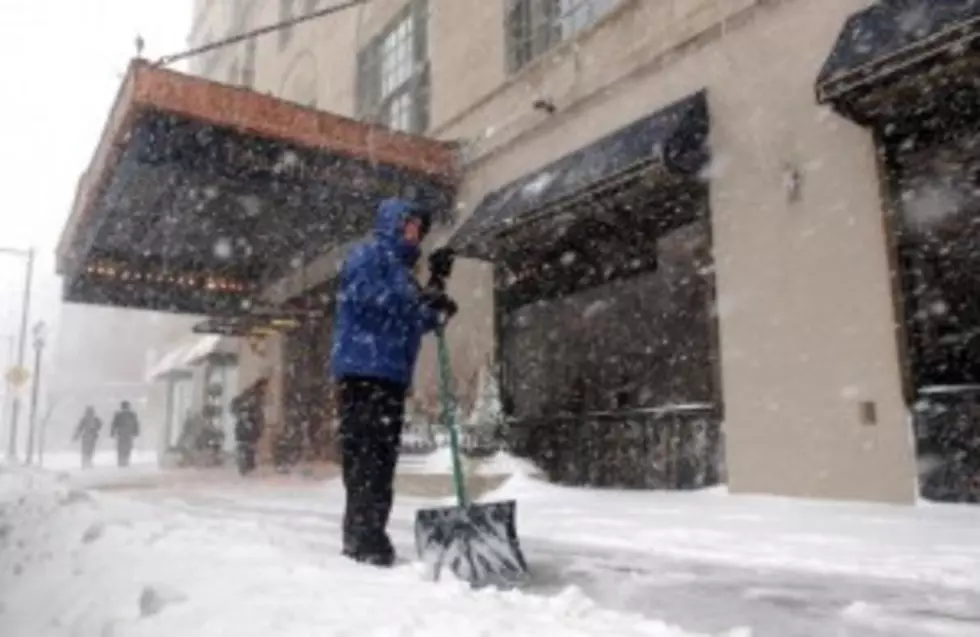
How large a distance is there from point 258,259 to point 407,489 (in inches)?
321

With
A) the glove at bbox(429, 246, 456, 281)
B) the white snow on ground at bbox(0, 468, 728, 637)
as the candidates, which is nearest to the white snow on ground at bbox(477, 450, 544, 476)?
the white snow on ground at bbox(0, 468, 728, 637)

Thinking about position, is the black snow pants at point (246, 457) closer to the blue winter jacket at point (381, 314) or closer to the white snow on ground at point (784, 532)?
the white snow on ground at point (784, 532)

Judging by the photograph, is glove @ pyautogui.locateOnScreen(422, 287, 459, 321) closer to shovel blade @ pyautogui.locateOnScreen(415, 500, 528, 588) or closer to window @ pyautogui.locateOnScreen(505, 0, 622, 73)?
shovel blade @ pyautogui.locateOnScreen(415, 500, 528, 588)

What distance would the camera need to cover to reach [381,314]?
403cm

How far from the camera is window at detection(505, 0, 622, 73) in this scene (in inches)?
407

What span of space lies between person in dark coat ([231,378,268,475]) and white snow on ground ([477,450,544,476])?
7808mm

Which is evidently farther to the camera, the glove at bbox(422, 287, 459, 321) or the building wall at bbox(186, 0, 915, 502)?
the building wall at bbox(186, 0, 915, 502)

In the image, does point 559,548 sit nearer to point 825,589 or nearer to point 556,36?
point 825,589

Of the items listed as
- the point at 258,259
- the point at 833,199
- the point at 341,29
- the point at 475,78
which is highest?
the point at 341,29

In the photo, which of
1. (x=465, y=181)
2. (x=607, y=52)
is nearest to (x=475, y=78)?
(x=465, y=181)

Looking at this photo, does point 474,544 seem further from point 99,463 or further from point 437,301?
point 99,463

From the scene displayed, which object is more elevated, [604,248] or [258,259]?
[258,259]

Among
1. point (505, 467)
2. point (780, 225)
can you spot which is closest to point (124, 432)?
point (505, 467)

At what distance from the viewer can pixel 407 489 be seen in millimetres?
9297
